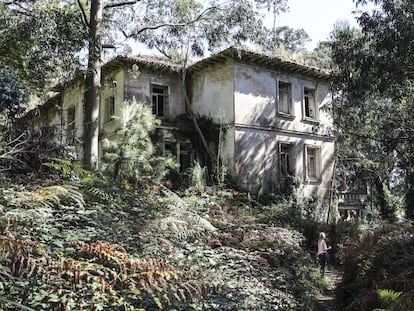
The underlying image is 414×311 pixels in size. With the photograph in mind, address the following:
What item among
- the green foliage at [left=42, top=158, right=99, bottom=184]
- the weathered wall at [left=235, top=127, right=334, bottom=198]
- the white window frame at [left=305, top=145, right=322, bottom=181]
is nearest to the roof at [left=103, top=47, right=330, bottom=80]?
the weathered wall at [left=235, top=127, right=334, bottom=198]

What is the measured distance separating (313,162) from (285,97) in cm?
366

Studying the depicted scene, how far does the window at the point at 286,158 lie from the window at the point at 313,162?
4.15ft

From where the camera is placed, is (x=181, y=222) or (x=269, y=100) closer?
(x=181, y=222)

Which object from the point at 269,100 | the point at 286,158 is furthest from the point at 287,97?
the point at 286,158

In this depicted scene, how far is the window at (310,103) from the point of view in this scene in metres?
23.1

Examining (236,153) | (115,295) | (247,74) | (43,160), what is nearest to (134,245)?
(115,295)

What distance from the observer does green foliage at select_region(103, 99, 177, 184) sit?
1556 cm

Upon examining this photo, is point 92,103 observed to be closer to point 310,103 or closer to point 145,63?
point 145,63

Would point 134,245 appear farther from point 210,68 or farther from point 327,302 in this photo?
point 210,68

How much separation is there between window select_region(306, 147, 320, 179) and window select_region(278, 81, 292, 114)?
233 centimetres

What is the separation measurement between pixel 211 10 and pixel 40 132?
368 inches

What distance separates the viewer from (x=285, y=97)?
2223cm

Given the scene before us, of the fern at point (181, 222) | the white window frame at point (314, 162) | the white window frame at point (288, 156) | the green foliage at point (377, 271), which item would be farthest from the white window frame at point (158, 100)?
the green foliage at point (377, 271)

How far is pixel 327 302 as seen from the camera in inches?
379
